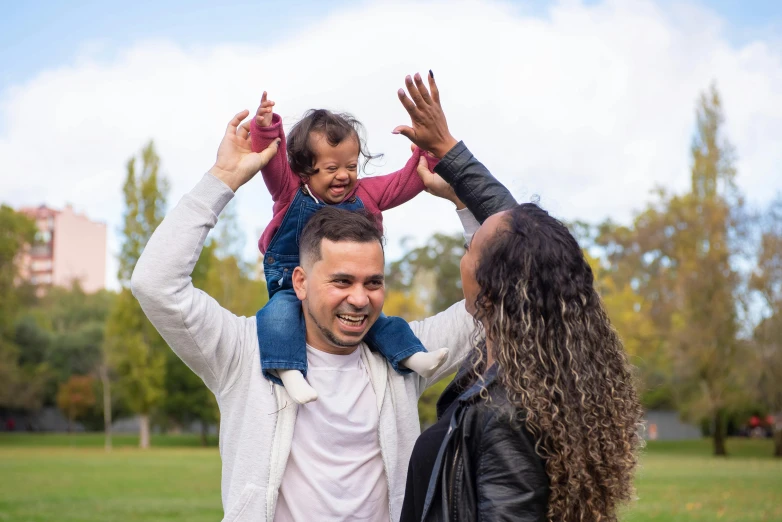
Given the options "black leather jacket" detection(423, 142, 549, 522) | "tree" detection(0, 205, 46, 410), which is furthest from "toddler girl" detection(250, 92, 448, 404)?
"tree" detection(0, 205, 46, 410)

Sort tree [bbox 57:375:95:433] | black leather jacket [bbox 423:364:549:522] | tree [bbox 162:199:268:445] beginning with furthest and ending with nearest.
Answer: tree [bbox 57:375:95:433], tree [bbox 162:199:268:445], black leather jacket [bbox 423:364:549:522]

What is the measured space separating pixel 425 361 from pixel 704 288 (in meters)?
34.1

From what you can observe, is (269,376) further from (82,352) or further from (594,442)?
(82,352)

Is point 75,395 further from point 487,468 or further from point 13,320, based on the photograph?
point 487,468

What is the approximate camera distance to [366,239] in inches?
126

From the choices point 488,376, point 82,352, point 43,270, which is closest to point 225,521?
point 488,376

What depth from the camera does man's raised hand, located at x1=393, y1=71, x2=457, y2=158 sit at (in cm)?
318

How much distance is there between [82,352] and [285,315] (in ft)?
178

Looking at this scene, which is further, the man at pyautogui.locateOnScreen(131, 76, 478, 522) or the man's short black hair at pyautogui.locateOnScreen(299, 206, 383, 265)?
the man's short black hair at pyautogui.locateOnScreen(299, 206, 383, 265)

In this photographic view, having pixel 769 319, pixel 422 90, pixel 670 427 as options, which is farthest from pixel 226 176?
pixel 670 427

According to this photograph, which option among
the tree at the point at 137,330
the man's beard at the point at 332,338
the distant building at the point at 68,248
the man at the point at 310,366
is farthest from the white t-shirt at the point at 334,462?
the distant building at the point at 68,248

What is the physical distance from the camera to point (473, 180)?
3340mm

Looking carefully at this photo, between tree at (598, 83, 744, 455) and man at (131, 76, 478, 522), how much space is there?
33.8m

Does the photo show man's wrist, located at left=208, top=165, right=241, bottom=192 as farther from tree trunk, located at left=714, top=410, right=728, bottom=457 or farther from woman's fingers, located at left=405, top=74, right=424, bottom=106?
tree trunk, located at left=714, top=410, right=728, bottom=457
